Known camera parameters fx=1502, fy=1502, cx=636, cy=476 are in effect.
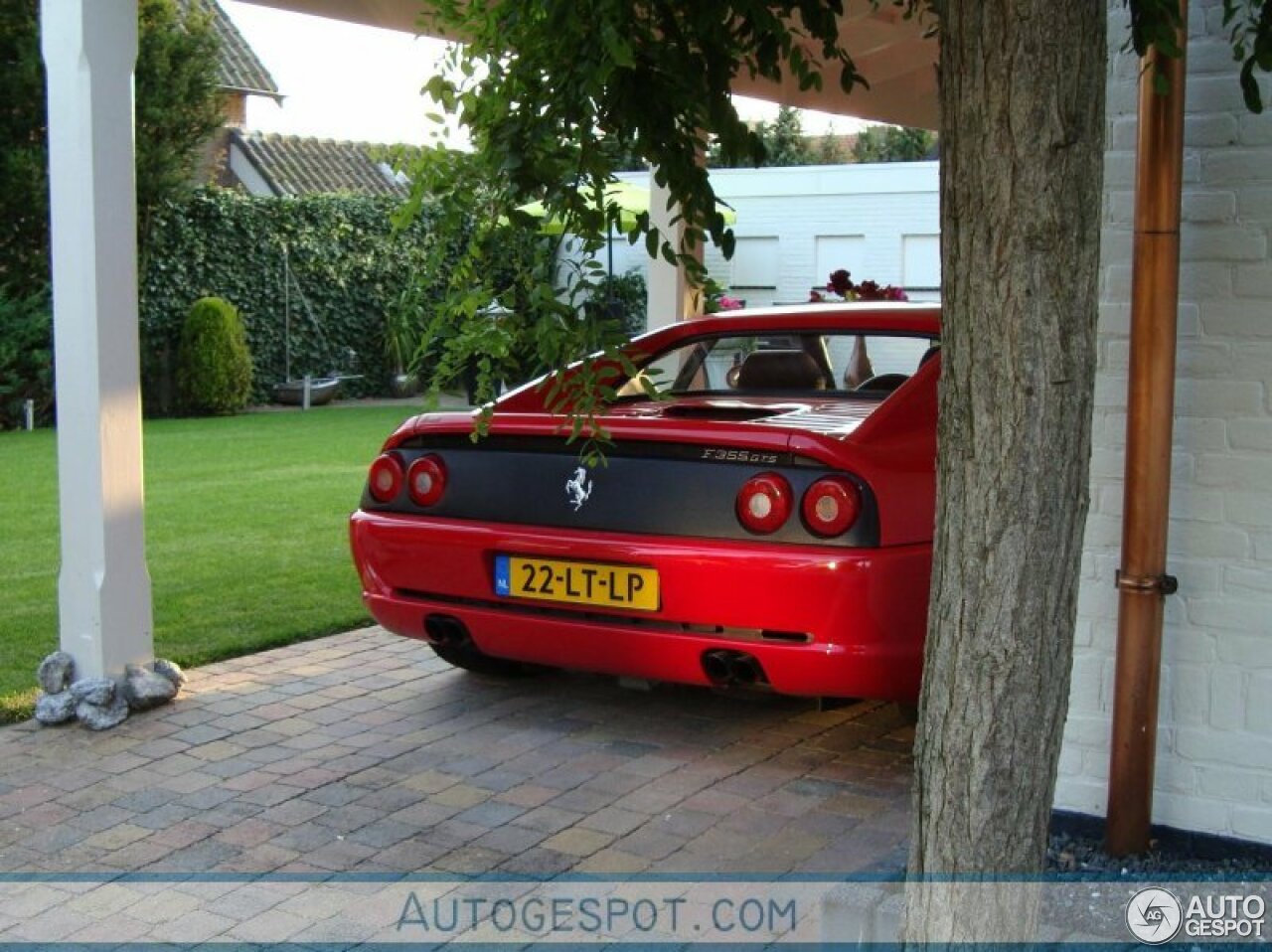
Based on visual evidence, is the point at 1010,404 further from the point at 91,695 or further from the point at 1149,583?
the point at 91,695

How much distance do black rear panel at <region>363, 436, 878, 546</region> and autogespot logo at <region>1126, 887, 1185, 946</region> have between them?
1287mm

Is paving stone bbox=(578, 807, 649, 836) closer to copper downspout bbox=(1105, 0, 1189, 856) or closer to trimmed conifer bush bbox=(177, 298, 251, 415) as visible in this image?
copper downspout bbox=(1105, 0, 1189, 856)

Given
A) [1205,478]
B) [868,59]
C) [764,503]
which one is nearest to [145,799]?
[764,503]

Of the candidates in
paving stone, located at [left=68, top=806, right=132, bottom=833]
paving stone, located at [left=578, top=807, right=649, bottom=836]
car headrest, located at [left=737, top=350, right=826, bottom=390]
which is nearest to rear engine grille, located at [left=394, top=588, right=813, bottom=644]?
paving stone, located at [left=578, top=807, right=649, bottom=836]

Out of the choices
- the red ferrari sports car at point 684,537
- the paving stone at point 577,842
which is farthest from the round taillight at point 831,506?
the paving stone at point 577,842

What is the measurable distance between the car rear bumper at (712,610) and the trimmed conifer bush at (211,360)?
1363cm

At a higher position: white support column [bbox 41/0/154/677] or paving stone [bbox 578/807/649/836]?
white support column [bbox 41/0/154/677]

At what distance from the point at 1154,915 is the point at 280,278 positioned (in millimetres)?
17553

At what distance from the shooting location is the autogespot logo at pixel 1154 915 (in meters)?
3.03

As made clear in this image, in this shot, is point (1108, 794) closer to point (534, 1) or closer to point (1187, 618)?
point (1187, 618)

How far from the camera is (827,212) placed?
83.9ft

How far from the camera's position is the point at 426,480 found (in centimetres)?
487

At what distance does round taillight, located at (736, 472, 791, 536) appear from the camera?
424cm

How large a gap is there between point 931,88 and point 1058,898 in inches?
280
